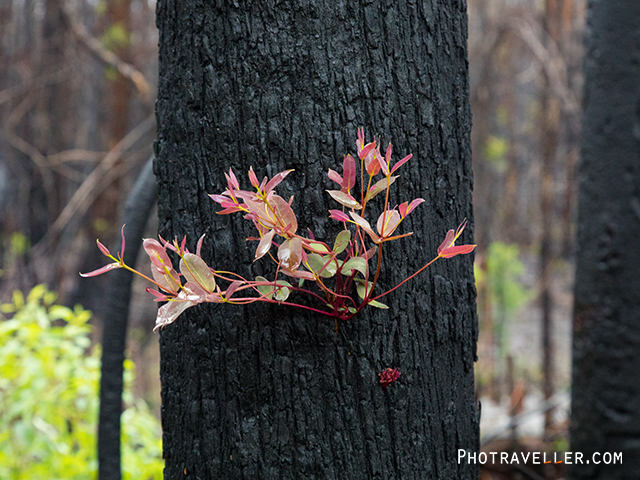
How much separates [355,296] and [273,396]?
0.18 meters

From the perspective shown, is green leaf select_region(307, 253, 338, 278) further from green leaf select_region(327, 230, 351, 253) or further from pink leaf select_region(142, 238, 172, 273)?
pink leaf select_region(142, 238, 172, 273)

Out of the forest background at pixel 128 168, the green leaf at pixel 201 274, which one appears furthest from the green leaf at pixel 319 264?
the forest background at pixel 128 168

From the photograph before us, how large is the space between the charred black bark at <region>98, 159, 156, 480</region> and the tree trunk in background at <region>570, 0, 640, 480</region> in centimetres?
185

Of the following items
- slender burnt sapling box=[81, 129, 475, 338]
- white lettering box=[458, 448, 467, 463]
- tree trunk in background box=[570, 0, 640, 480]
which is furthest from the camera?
tree trunk in background box=[570, 0, 640, 480]

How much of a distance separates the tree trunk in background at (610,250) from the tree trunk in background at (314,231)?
5.50ft

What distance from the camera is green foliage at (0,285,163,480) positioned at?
5.29ft

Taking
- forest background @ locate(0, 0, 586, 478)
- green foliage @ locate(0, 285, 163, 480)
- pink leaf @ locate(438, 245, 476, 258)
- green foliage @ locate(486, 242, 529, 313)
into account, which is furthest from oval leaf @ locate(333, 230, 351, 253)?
green foliage @ locate(486, 242, 529, 313)

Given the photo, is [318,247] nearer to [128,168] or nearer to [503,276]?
[128,168]

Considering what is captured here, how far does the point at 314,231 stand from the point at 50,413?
1553 mm

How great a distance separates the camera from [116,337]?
1.36 m

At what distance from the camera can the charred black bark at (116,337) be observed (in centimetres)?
132

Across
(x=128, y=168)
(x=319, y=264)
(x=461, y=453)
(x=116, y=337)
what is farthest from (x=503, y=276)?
(x=319, y=264)

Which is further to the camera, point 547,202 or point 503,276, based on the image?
point 547,202

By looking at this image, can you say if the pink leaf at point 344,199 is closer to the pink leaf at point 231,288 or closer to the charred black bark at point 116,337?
the pink leaf at point 231,288
